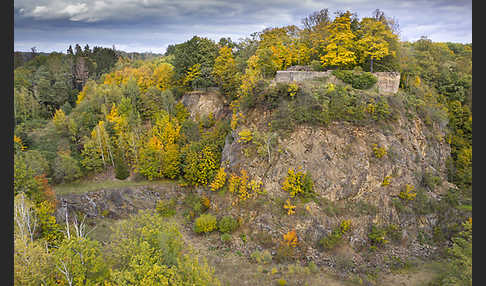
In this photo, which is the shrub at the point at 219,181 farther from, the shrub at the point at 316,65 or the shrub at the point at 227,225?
the shrub at the point at 316,65

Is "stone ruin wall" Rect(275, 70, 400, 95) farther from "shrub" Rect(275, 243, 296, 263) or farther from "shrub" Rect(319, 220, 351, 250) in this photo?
"shrub" Rect(275, 243, 296, 263)

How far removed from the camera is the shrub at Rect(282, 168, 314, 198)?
22547mm

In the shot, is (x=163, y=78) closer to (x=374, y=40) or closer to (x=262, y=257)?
(x=374, y=40)

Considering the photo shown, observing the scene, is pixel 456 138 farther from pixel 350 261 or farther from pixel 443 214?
pixel 350 261

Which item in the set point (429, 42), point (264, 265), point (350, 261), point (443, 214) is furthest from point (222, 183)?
point (429, 42)

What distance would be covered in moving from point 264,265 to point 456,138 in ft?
88.8

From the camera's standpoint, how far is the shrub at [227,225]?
76.1 ft

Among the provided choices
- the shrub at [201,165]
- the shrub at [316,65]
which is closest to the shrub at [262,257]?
the shrub at [201,165]

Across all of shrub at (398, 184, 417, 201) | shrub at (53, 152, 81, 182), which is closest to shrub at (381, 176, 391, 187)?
shrub at (398, 184, 417, 201)

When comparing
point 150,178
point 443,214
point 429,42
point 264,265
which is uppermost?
point 429,42

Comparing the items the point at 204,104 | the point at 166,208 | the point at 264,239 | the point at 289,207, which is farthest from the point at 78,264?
the point at 204,104

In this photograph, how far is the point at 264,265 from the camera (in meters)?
19.9

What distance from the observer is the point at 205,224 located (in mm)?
23578

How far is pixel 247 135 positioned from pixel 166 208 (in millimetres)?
11679
